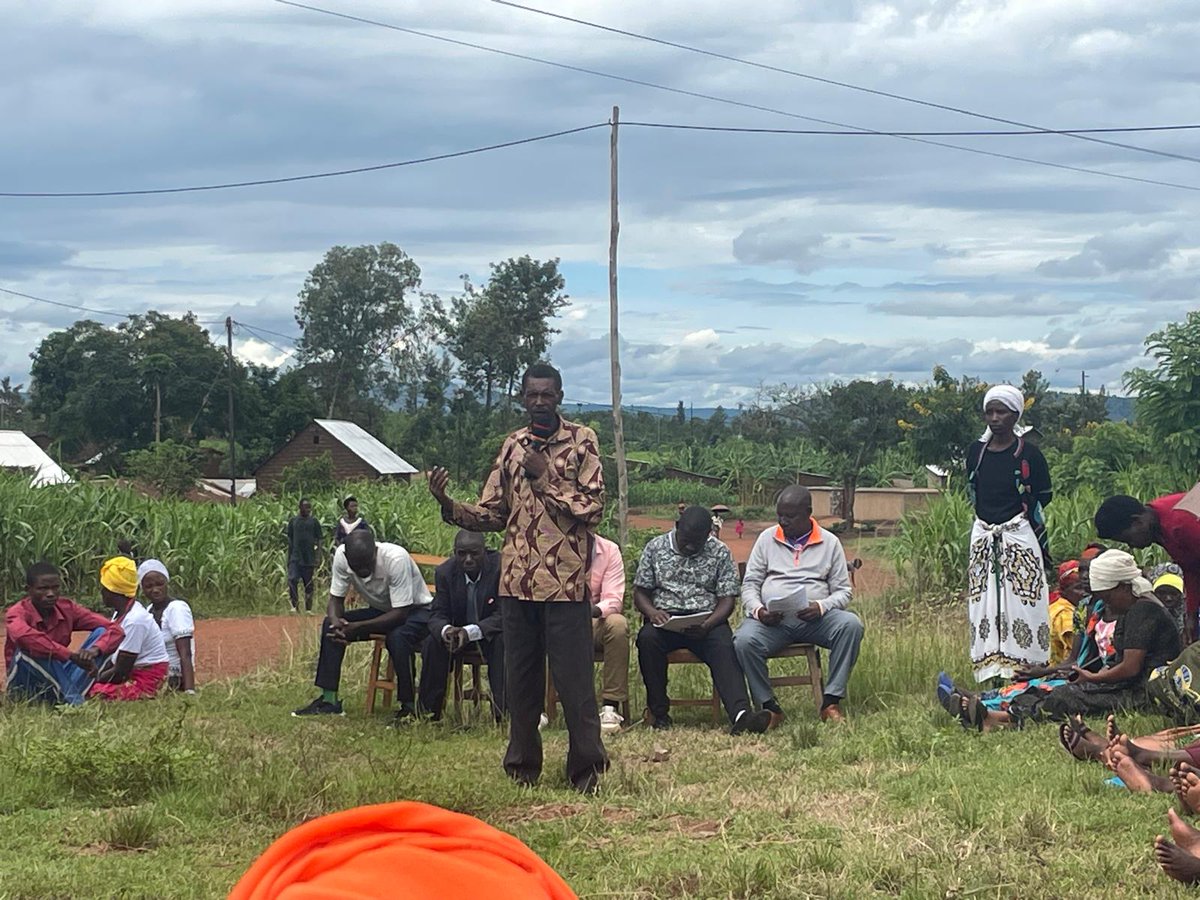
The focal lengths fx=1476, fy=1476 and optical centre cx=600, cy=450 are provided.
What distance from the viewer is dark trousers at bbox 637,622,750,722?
8.79 metres

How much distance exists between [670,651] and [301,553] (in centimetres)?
1036

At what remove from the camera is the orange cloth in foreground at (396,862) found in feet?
3.92

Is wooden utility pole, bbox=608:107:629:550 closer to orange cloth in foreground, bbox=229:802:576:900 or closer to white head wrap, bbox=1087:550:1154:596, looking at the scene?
white head wrap, bbox=1087:550:1154:596

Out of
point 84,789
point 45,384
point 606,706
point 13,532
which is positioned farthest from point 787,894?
point 45,384

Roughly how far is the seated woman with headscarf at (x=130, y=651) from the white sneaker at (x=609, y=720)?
3.10m

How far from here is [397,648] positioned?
9.27 metres

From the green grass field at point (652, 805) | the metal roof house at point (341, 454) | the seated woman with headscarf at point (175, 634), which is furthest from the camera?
the metal roof house at point (341, 454)

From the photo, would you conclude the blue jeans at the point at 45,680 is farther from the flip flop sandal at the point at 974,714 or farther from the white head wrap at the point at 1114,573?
the white head wrap at the point at 1114,573

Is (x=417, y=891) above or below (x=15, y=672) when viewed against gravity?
above

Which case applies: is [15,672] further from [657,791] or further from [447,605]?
[657,791]

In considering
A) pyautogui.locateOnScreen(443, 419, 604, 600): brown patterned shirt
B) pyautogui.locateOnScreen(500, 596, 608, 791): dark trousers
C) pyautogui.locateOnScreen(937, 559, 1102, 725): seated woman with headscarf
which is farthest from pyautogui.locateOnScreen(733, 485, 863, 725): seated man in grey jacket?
pyautogui.locateOnScreen(443, 419, 604, 600): brown patterned shirt

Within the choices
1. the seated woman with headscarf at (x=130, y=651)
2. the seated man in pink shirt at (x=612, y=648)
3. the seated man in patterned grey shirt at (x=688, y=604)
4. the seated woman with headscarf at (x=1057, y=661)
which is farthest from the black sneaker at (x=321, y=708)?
the seated woman with headscarf at (x=1057, y=661)

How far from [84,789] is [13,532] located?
43.2 feet

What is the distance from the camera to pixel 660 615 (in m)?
9.03
